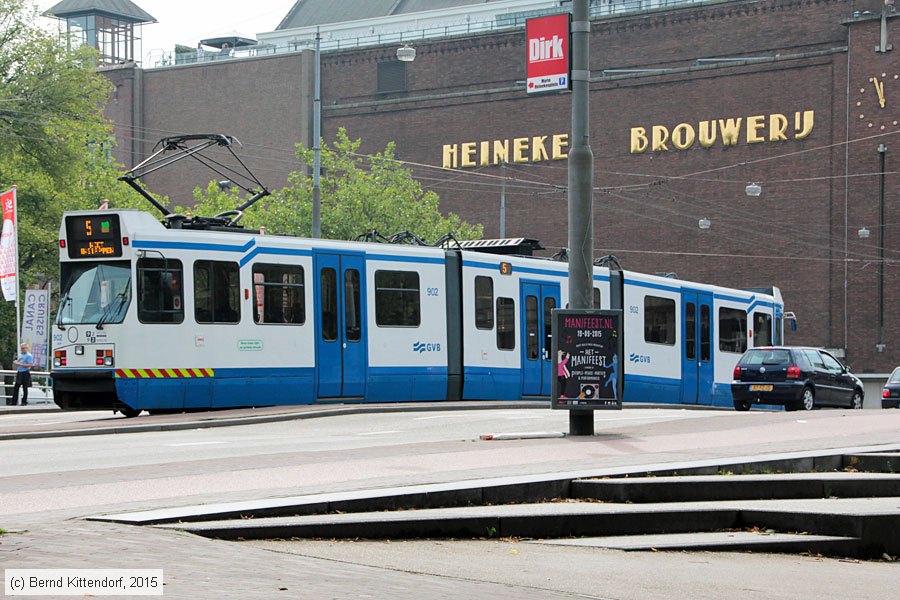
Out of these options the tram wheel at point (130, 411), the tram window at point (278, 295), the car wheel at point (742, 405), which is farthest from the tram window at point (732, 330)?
the tram wheel at point (130, 411)

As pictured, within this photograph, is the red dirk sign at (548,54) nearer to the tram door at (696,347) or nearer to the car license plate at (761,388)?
the car license plate at (761,388)

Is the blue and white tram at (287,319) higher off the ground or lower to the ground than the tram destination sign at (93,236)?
lower

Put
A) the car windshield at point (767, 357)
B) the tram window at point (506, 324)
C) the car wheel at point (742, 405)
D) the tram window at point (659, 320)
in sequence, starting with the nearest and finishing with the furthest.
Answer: the tram window at point (506, 324)
the car windshield at point (767, 357)
the car wheel at point (742, 405)
the tram window at point (659, 320)

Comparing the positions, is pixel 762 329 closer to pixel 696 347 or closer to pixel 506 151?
pixel 696 347

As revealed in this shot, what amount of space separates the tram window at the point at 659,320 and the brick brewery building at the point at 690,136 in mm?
22558

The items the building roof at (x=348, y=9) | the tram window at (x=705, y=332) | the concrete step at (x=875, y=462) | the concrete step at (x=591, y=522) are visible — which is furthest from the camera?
the building roof at (x=348, y=9)

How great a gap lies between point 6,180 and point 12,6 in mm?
6508

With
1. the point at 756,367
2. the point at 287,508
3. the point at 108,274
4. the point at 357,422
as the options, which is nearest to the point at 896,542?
the point at 287,508

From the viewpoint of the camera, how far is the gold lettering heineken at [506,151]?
59.4 m

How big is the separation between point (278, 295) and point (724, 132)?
118ft

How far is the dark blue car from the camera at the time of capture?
27141mm

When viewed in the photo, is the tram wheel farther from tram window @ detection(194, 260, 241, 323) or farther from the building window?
the building window

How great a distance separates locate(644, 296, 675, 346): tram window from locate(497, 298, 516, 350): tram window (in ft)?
15.7

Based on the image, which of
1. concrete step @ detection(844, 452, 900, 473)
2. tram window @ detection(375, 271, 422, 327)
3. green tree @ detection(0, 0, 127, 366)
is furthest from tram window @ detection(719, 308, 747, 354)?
green tree @ detection(0, 0, 127, 366)
